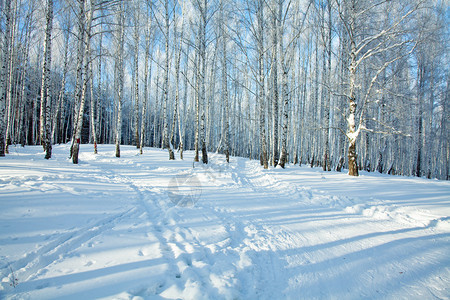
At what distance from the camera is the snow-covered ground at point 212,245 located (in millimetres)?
1992

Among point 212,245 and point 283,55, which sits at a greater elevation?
point 283,55

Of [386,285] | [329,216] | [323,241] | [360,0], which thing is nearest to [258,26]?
[360,0]

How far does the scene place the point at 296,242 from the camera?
304cm

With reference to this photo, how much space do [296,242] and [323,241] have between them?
1.57 ft

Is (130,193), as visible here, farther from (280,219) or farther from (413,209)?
(413,209)

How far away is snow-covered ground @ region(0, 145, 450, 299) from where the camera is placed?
1.99 meters

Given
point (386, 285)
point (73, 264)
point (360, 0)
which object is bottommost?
point (386, 285)

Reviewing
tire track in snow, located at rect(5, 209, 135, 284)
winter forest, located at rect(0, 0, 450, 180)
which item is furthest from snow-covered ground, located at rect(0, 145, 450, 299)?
winter forest, located at rect(0, 0, 450, 180)

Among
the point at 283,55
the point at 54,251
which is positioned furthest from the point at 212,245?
the point at 283,55

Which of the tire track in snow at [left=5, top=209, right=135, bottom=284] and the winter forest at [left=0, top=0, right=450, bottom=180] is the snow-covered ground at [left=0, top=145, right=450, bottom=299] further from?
the winter forest at [left=0, top=0, right=450, bottom=180]

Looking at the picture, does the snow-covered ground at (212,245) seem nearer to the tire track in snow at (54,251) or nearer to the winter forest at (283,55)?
the tire track in snow at (54,251)

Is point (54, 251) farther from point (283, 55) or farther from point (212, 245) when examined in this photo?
point (283, 55)

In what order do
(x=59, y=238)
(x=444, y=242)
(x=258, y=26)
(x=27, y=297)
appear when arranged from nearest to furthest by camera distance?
1. (x=27, y=297)
2. (x=59, y=238)
3. (x=444, y=242)
4. (x=258, y=26)

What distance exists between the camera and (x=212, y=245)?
2.80 metres
